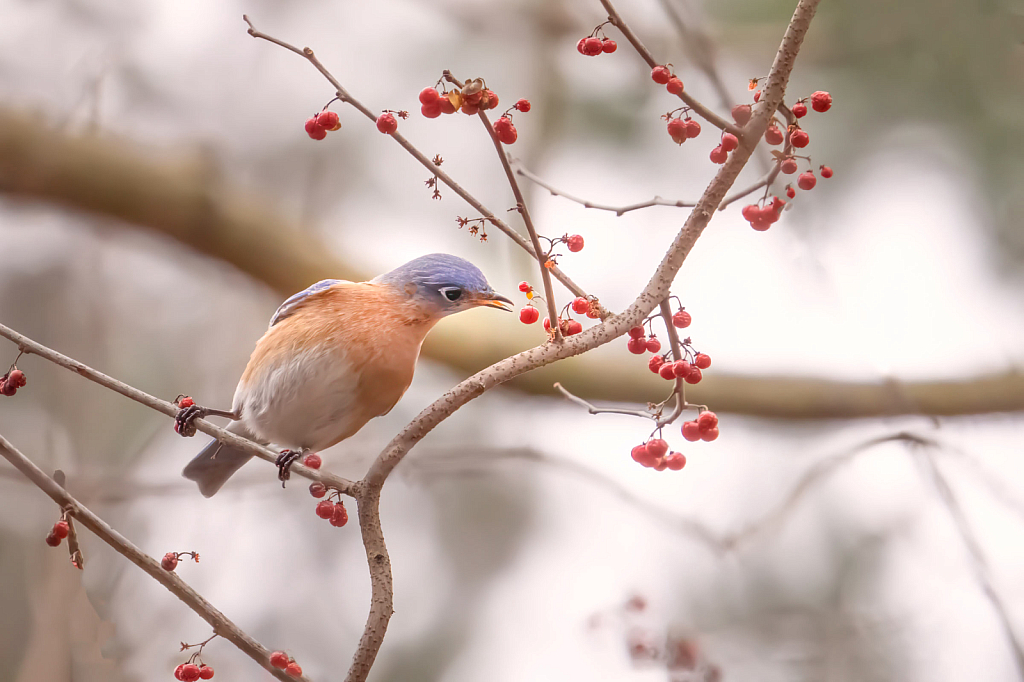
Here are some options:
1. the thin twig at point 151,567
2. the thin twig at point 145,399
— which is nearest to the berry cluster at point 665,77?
the thin twig at point 145,399

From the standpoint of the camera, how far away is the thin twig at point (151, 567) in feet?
3.64

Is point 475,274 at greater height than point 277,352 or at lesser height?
greater

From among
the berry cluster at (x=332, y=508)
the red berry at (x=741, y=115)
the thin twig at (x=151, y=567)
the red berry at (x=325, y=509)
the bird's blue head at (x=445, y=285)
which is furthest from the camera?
the bird's blue head at (x=445, y=285)

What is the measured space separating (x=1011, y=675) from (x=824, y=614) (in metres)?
0.64

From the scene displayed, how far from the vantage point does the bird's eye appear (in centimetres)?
158

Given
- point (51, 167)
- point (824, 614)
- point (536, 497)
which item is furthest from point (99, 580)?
point (824, 614)

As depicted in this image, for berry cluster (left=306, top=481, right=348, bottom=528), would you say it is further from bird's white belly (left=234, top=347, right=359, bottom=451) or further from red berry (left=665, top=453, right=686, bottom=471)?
red berry (left=665, top=453, right=686, bottom=471)

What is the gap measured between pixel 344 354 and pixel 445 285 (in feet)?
0.84

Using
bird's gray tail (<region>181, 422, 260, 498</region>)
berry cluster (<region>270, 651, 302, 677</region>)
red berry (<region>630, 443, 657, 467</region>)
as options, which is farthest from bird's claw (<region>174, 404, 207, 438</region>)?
red berry (<region>630, 443, 657, 467</region>)

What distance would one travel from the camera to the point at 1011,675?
1.97 metres

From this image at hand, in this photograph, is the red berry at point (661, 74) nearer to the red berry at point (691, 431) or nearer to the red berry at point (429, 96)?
the red berry at point (429, 96)

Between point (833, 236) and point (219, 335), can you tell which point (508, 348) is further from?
point (219, 335)

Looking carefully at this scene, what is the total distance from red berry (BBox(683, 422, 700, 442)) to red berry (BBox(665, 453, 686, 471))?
0.04 m

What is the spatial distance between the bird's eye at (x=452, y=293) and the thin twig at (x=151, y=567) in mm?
735
